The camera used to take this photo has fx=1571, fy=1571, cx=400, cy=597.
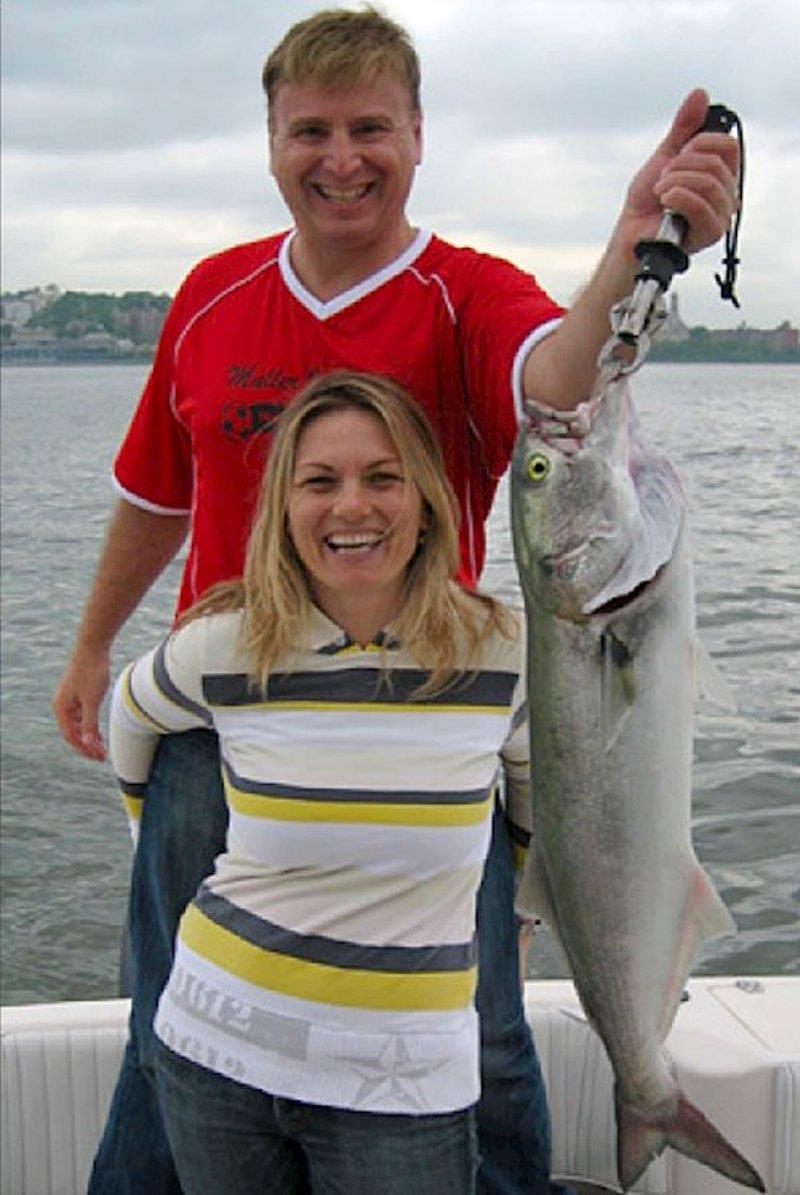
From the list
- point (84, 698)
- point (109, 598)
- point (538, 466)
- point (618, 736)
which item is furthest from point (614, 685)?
point (84, 698)

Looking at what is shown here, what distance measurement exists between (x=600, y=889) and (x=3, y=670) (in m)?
12.1

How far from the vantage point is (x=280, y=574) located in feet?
9.28

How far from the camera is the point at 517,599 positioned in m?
13.1

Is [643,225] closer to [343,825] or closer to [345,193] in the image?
[345,193]

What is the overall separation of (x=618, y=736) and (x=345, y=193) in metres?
1.28

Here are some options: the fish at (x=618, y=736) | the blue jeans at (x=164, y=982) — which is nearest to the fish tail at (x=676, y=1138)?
the fish at (x=618, y=736)

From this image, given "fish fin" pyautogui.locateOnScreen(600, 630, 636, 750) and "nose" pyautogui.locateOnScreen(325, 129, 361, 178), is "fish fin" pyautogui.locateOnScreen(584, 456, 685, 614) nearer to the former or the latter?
"fish fin" pyautogui.locateOnScreen(600, 630, 636, 750)

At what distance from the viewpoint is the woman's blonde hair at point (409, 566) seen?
2.78 metres

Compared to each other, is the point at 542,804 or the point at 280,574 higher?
the point at 280,574

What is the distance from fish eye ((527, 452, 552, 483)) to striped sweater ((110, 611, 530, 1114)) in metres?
0.62

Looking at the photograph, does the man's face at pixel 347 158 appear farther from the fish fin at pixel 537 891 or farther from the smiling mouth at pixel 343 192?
the fish fin at pixel 537 891

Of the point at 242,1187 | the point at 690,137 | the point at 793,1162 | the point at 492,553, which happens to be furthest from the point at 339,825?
the point at 492,553

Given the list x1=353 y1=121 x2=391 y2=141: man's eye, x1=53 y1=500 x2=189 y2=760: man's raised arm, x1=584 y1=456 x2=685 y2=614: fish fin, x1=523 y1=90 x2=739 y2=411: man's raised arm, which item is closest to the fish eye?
x1=584 y1=456 x2=685 y2=614: fish fin

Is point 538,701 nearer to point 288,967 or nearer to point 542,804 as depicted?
point 542,804
